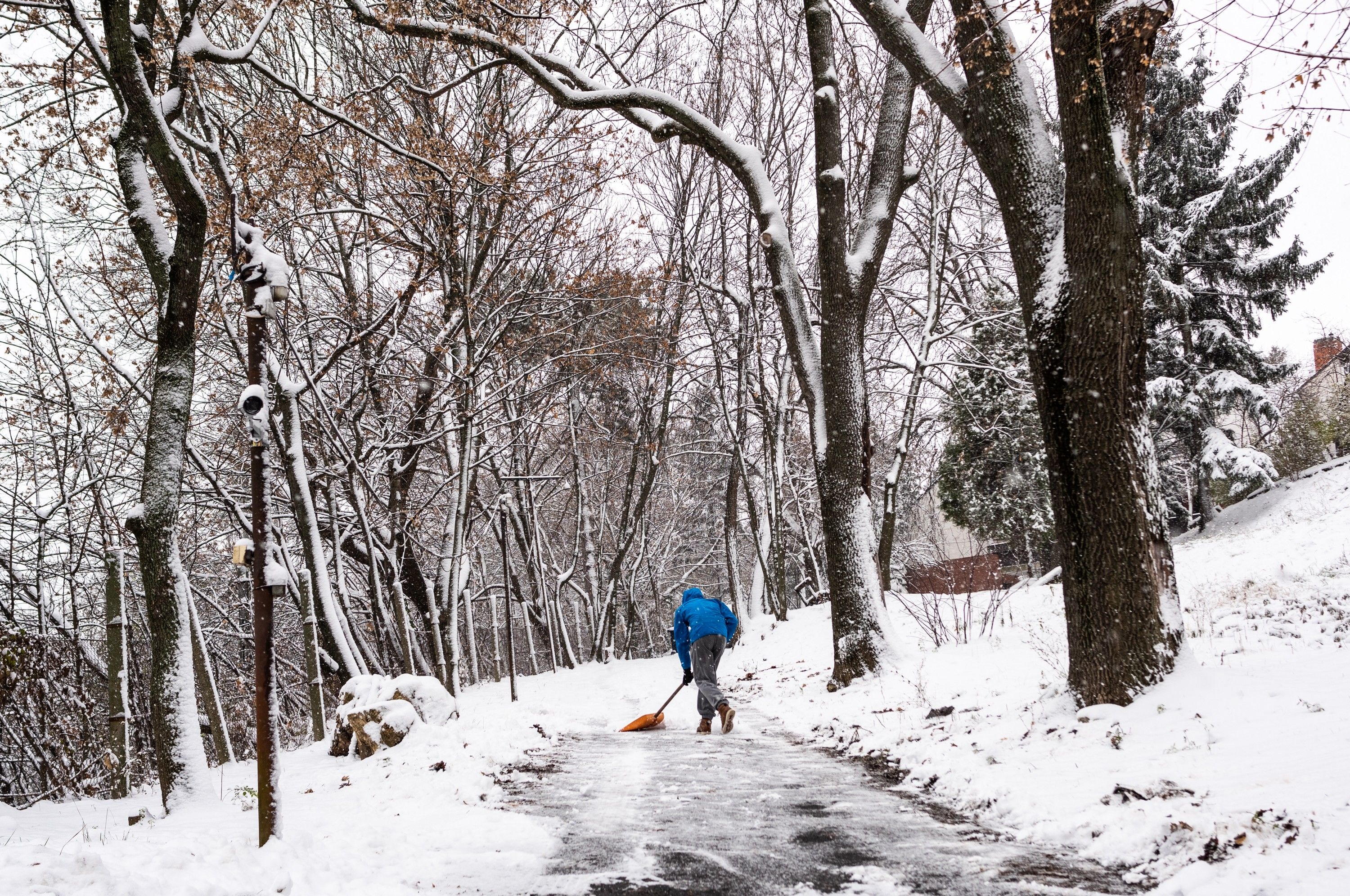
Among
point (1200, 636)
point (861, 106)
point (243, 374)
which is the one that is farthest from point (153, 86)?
point (861, 106)

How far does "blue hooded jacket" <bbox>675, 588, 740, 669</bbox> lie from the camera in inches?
377

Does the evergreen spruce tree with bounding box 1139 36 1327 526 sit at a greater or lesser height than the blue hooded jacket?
greater

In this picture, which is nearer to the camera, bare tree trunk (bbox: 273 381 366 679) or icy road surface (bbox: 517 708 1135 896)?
icy road surface (bbox: 517 708 1135 896)

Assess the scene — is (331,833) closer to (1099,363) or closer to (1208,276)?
(1099,363)

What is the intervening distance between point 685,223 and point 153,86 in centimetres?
1342

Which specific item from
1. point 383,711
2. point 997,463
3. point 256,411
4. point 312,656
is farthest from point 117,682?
point 997,463

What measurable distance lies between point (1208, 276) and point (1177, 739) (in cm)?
2298

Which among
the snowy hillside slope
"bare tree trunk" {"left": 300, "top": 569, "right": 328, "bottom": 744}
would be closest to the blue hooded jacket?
the snowy hillside slope

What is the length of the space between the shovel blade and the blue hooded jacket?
0.73m

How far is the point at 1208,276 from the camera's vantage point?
2223 centimetres

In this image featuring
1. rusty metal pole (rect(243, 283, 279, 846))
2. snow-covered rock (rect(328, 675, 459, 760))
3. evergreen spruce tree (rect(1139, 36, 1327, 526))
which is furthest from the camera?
evergreen spruce tree (rect(1139, 36, 1327, 526))

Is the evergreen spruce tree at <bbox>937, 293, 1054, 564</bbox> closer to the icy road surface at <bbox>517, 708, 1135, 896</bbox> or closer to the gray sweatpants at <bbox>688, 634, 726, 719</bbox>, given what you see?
the gray sweatpants at <bbox>688, 634, 726, 719</bbox>

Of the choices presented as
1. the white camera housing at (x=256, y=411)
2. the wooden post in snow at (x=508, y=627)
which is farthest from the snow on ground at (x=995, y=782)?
the wooden post in snow at (x=508, y=627)

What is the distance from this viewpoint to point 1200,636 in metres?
6.91
